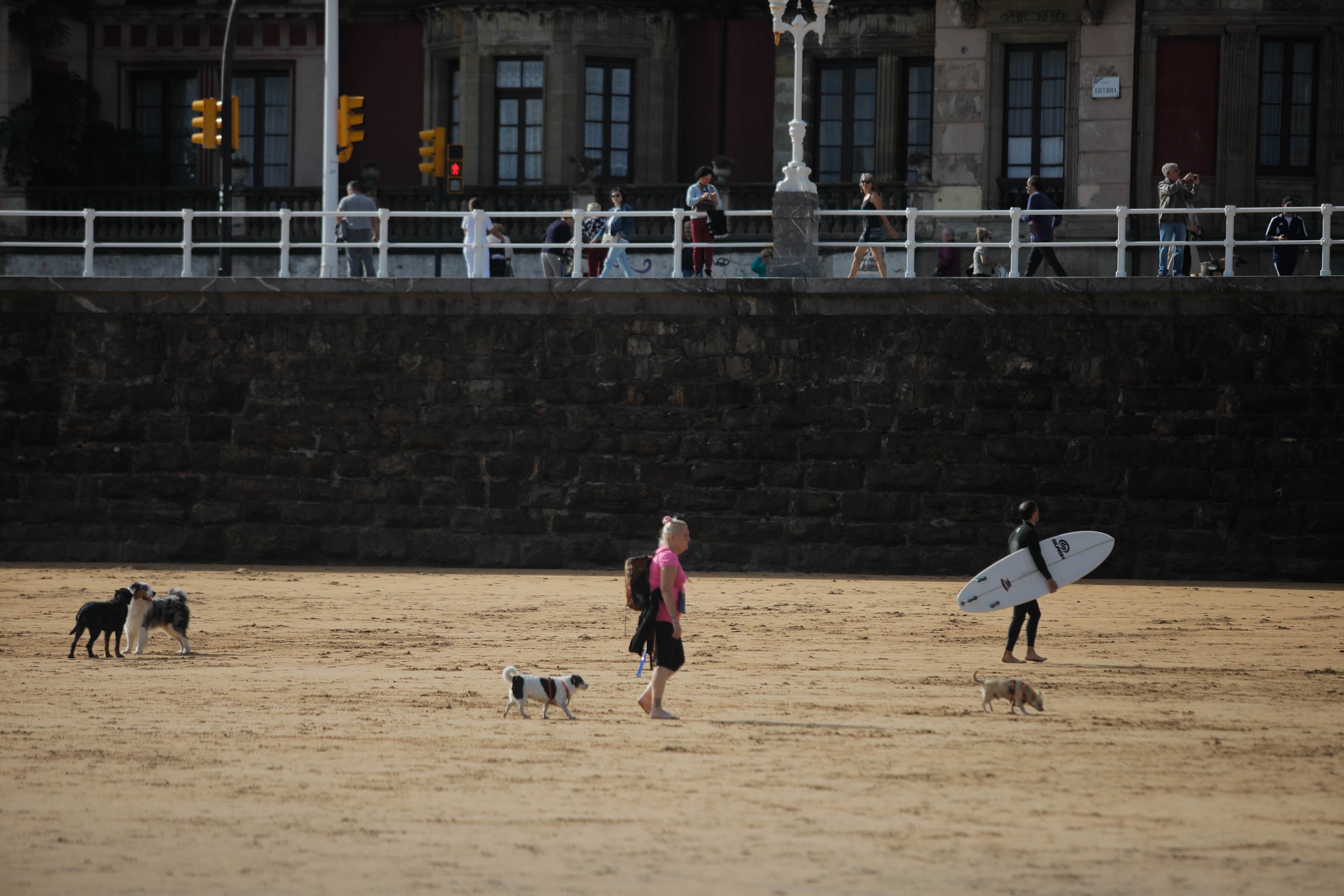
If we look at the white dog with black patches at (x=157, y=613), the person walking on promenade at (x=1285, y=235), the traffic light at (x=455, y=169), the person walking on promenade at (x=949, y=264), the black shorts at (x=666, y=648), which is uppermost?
the traffic light at (x=455, y=169)

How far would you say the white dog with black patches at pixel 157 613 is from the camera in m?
13.3

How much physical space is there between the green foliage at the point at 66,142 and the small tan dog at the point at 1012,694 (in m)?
21.6

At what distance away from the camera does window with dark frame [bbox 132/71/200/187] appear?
30.0 m

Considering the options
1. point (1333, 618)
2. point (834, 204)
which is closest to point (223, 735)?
point (1333, 618)

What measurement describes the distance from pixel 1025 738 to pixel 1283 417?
917 cm

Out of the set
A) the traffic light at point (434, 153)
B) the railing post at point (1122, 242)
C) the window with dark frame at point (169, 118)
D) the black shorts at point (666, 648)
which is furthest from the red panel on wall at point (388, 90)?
the black shorts at point (666, 648)

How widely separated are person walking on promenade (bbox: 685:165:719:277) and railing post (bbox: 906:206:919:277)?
227 centimetres

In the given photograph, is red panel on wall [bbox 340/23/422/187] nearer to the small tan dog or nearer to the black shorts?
the black shorts

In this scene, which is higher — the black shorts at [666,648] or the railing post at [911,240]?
the railing post at [911,240]

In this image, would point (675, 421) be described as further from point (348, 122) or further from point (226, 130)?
point (226, 130)

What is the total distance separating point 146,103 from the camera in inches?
1182

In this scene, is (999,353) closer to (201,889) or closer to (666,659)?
(666,659)

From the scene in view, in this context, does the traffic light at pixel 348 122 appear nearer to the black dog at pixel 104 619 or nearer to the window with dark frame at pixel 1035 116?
the window with dark frame at pixel 1035 116

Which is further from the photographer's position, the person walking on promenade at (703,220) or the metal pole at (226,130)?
the metal pole at (226,130)
